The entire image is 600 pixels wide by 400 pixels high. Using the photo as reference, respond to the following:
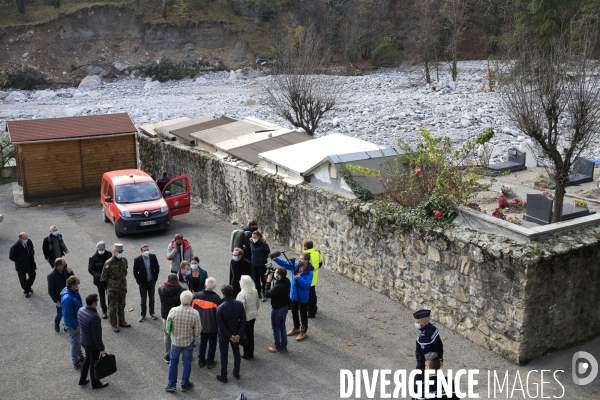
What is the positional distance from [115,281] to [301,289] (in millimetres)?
3037

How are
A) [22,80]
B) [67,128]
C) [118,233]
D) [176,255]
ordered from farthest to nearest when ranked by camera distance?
1. [22,80]
2. [67,128]
3. [118,233]
4. [176,255]

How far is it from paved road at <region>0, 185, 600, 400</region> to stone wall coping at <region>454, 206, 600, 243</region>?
5.85ft

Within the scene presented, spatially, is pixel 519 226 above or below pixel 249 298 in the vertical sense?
above

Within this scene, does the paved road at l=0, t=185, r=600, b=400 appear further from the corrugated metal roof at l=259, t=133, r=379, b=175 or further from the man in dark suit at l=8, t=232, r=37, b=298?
the corrugated metal roof at l=259, t=133, r=379, b=175

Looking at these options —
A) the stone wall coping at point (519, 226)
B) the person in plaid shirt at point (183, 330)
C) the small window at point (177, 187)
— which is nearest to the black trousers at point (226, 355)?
the person in plaid shirt at point (183, 330)

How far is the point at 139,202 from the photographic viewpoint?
16.8m

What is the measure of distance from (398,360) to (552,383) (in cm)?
213

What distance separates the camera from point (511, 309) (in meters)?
8.84

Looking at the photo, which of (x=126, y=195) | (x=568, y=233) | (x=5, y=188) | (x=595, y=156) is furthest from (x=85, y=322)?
(x=595, y=156)

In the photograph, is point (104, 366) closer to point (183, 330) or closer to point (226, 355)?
point (183, 330)

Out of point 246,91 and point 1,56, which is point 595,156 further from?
point 1,56

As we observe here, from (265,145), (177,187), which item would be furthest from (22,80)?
(265,145)

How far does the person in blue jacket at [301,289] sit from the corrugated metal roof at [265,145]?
6.79 meters

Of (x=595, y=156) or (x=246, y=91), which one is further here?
(x=246, y=91)
